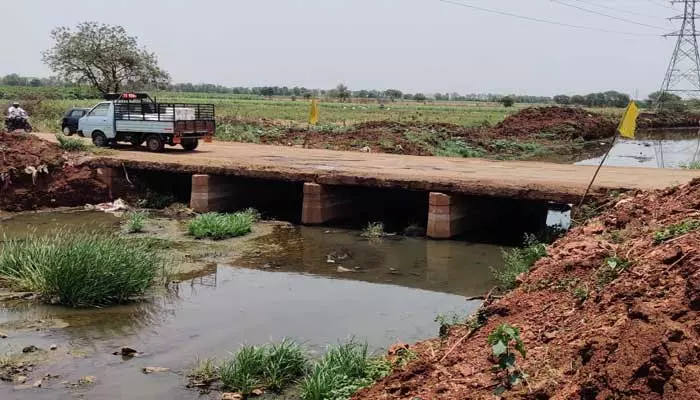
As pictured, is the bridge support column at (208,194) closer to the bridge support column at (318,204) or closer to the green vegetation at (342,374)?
the bridge support column at (318,204)

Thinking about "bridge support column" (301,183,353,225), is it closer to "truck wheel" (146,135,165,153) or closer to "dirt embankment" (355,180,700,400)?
"truck wheel" (146,135,165,153)

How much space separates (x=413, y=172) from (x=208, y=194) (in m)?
5.04

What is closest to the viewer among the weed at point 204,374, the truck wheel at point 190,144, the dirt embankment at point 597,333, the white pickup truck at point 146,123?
the dirt embankment at point 597,333

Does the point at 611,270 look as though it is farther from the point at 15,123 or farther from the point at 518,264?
the point at 15,123

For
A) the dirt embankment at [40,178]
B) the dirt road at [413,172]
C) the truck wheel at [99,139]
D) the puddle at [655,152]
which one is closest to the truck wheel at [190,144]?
the dirt road at [413,172]

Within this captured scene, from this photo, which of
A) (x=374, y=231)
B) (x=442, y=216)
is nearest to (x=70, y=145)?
(x=374, y=231)

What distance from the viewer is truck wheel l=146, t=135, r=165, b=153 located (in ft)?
72.5

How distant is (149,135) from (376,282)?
1234 centimetres

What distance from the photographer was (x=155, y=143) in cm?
2222

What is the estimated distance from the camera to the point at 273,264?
13305 mm

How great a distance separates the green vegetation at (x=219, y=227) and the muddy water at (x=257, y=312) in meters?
0.83

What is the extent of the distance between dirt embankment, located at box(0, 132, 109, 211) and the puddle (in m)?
20.6

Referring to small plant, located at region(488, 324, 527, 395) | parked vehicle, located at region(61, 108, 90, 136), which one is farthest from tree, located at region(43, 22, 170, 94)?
small plant, located at region(488, 324, 527, 395)

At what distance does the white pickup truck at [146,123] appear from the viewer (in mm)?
21844
